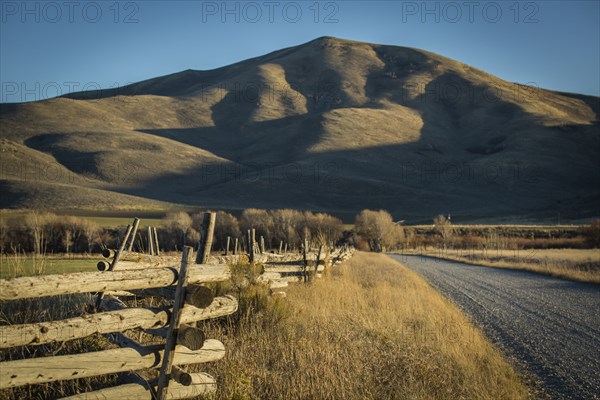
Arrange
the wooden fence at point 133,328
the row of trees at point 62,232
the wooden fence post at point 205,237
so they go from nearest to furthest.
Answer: the wooden fence at point 133,328 → the wooden fence post at point 205,237 → the row of trees at point 62,232

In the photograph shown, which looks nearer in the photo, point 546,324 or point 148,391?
point 148,391

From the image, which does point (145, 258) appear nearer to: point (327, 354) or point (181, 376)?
point (181, 376)

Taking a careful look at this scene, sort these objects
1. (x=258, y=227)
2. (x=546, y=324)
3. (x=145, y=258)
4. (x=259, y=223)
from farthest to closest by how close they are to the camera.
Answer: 1. (x=259, y=223)
2. (x=258, y=227)
3. (x=546, y=324)
4. (x=145, y=258)

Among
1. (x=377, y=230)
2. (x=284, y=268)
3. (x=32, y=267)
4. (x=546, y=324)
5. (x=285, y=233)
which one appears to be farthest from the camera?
(x=377, y=230)

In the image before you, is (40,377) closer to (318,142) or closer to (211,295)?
(211,295)

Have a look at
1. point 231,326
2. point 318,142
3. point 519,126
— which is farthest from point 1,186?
point 519,126

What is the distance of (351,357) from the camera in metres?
6.96

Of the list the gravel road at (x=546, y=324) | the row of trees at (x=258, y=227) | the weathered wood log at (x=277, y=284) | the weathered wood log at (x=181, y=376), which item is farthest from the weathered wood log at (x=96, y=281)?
the row of trees at (x=258, y=227)

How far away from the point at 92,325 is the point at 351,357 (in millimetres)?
3405

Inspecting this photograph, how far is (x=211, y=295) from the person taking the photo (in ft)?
18.4

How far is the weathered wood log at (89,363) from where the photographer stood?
4582 mm

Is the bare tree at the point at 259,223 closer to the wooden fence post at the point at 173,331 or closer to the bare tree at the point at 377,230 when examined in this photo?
the bare tree at the point at 377,230

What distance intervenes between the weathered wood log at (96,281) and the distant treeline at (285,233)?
29.9 m

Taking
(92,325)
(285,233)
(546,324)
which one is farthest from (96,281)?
(285,233)
